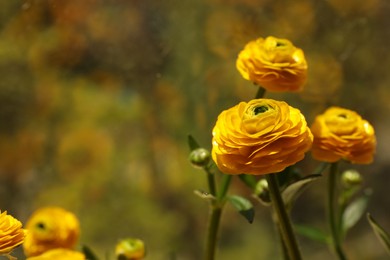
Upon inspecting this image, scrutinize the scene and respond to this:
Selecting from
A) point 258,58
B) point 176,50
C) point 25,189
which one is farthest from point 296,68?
point 25,189

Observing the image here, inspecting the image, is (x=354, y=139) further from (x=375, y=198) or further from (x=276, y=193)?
(x=375, y=198)

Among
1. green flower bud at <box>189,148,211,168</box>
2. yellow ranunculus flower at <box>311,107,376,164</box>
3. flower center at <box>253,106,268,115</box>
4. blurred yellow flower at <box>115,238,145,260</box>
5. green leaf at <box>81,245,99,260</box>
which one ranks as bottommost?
green leaf at <box>81,245,99,260</box>

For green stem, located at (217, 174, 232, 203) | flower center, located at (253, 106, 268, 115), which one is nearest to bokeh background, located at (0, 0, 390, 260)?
green stem, located at (217, 174, 232, 203)

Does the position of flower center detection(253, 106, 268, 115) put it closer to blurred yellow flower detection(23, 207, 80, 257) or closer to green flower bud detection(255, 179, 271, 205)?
green flower bud detection(255, 179, 271, 205)

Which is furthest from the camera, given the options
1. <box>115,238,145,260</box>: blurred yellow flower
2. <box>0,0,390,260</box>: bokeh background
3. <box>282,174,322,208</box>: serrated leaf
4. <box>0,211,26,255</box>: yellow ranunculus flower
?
<box>0,0,390,260</box>: bokeh background

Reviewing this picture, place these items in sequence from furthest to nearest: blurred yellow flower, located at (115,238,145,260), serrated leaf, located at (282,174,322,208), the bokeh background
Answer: the bokeh background, blurred yellow flower, located at (115,238,145,260), serrated leaf, located at (282,174,322,208)

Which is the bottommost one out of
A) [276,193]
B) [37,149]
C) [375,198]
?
[375,198]

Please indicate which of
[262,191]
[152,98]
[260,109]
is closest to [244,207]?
[262,191]
